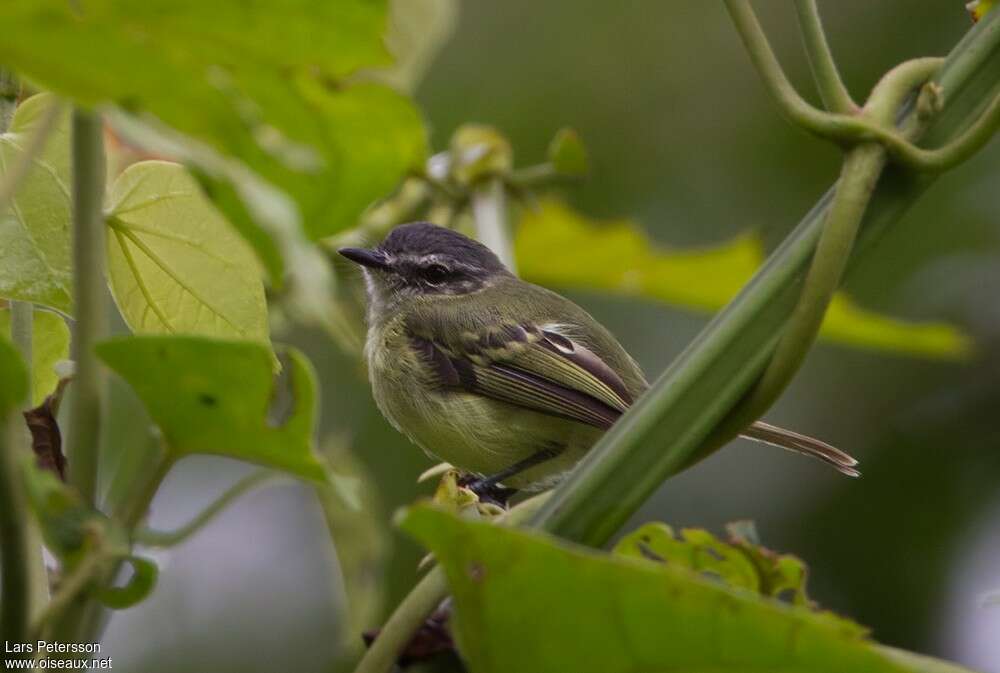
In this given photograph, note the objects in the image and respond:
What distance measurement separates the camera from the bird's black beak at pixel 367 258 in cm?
357

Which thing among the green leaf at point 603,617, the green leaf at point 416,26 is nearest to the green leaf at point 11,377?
the green leaf at point 603,617

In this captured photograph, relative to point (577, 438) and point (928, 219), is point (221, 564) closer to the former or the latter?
point (577, 438)

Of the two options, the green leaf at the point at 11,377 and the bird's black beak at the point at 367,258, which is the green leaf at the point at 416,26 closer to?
the green leaf at the point at 11,377

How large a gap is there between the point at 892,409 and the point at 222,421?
4.37 metres

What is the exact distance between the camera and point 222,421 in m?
1.06

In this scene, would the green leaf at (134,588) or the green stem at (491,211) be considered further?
the green stem at (491,211)

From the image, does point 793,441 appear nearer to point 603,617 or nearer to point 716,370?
point 716,370

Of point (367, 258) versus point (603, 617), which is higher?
point (603, 617)

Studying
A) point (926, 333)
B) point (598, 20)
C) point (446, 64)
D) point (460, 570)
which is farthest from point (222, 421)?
point (598, 20)

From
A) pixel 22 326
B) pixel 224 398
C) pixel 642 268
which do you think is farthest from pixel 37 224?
pixel 642 268

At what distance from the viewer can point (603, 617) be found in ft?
3.34

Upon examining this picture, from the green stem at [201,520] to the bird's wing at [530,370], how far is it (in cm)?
186

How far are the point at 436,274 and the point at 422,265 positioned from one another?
98 mm

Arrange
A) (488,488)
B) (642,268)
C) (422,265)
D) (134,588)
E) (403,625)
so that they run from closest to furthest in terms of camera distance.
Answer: (134,588), (403,625), (642,268), (488,488), (422,265)
